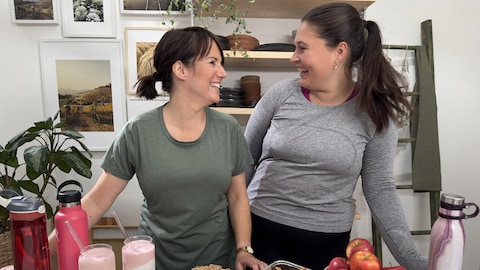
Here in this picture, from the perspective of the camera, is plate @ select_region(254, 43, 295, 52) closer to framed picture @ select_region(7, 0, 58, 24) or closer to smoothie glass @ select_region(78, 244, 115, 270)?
framed picture @ select_region(7, 0, 58, 24)

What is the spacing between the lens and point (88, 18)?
2361 millimetres

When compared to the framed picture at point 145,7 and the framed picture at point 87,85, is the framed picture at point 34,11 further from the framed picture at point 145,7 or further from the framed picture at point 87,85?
the framed picture at point 145,7

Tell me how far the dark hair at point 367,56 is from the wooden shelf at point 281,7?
3.09 ft

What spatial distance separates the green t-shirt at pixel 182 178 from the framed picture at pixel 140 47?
1313 mm

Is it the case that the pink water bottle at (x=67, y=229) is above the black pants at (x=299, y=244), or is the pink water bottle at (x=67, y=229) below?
above

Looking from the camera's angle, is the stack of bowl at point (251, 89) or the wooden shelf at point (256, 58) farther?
the stack of bowl at point (251, 89)

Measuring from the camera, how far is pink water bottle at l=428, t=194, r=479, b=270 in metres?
0.73

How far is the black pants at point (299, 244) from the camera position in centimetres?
124

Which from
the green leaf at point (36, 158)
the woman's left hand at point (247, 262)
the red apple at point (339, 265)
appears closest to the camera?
the red apple at point (339, 265)

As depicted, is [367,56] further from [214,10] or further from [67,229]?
[214,10]

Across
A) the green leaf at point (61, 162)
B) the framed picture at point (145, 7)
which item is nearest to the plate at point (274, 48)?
the framed picture at point (145, 7)

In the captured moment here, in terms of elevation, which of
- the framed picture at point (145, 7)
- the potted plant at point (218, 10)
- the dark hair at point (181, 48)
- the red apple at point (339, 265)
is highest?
the framed picture at point (145, 7)

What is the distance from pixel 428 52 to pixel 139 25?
195 cm

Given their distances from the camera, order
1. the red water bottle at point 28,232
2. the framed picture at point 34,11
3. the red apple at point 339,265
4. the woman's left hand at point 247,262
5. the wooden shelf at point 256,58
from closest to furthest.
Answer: the red water bottle at point 28,232, the red apple at point 339,265, the woman's left hand at point 247,262, the wooden shelf at point 256,58, the framed picture at point 34,11
